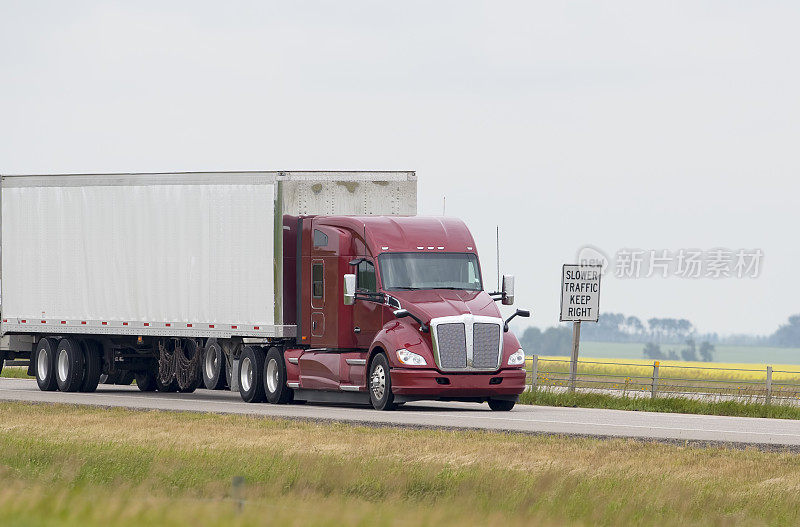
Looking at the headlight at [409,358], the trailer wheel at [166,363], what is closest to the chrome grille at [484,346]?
the headlight at [409,358]

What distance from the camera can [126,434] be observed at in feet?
70.9

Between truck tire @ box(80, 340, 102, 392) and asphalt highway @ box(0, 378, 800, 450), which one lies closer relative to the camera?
asphalt highway @ box(0, 378, 800, 450)

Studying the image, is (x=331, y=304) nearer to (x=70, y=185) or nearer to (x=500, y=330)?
(x=500, y=330)

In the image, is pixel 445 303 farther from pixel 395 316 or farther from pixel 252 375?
pixel 252 375

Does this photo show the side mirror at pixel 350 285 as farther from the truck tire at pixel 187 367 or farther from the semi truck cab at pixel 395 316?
the truck tire at pixel 187 367

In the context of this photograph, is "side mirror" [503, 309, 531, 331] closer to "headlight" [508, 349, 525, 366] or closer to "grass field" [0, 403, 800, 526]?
"headlight" [508, 349, 525, 366]

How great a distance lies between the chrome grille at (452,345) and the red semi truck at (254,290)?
0.02 meters

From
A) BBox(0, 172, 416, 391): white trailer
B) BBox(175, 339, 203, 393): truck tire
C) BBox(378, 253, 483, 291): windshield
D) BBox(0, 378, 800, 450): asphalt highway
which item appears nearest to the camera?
BBox(0, 378, 800, 450): asphalt highway

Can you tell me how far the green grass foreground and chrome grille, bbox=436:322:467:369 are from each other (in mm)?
4216

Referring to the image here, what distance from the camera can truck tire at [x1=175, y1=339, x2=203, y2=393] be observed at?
34.8 m

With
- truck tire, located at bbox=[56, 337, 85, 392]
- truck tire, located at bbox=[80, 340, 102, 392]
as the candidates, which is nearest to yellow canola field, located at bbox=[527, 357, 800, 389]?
truck tire, located at bbox=[80, 340, 102, 392]

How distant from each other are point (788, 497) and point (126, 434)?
9611 mm

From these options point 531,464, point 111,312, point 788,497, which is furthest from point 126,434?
point 111,312

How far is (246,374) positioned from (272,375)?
79 cm
